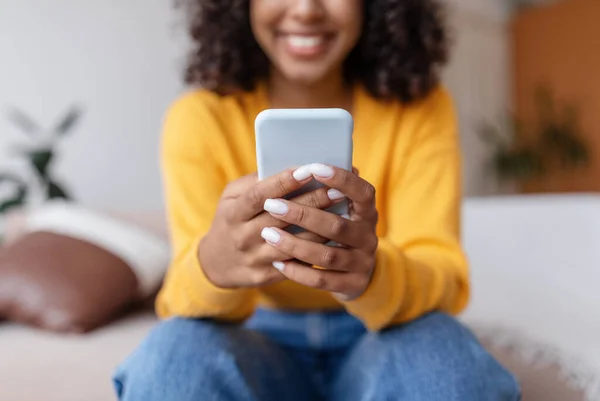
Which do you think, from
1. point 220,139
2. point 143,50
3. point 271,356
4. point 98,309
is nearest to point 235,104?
point 220,139

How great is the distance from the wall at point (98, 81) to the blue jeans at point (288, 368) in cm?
175

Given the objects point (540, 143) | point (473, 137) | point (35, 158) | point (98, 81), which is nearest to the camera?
point (35, 158)

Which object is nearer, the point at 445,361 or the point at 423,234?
the point at 445,361

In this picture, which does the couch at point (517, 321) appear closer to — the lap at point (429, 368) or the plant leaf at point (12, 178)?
the lap at point (429, 368)

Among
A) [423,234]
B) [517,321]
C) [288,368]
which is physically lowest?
[517,321]

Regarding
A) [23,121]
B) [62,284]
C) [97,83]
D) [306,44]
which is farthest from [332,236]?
[97,83]

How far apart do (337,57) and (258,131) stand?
0.88 feet

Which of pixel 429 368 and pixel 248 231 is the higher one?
pixel 248 231

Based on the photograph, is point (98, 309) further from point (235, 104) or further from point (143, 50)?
point (143, 50)

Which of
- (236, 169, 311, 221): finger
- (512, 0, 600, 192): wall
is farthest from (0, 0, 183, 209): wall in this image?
(512, 0, 600, 192): wall

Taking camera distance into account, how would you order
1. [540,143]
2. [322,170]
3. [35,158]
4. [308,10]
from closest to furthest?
[322,170]
[308,10]
[35,158]
[540,143]

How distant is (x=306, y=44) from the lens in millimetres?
637

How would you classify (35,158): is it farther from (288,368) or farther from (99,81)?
(288,368)

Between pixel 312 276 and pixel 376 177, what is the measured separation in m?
0.24
